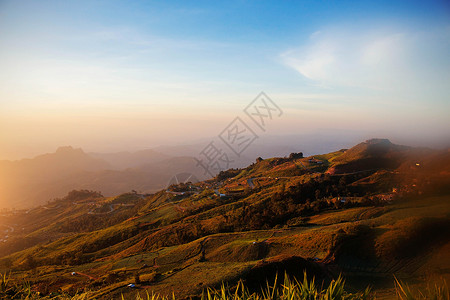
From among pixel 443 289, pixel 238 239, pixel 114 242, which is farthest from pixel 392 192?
pixel 114 242

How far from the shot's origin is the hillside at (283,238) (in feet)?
72.4

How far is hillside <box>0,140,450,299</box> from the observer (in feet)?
72.4

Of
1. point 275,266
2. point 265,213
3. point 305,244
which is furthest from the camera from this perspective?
point 265,213

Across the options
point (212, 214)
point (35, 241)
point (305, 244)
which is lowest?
point (35, 241)

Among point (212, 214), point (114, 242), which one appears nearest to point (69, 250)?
point (114, 242)

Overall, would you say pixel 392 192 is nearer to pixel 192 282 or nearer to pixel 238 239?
pixel 238 239

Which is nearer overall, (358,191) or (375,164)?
(358,191)

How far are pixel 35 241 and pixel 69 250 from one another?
3478 centimetres

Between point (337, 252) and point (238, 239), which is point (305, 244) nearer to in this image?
point (337, 252)

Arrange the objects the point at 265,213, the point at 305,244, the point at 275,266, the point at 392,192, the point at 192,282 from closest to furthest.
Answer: the point at 275,266
the point at 192,282
the point at 305,244
the point at 392,192
the point at 265,213

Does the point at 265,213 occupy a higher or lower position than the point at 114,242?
higher

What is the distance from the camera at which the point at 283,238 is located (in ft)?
107

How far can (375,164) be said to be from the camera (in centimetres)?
5934

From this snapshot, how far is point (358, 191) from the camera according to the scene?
50.1 m
